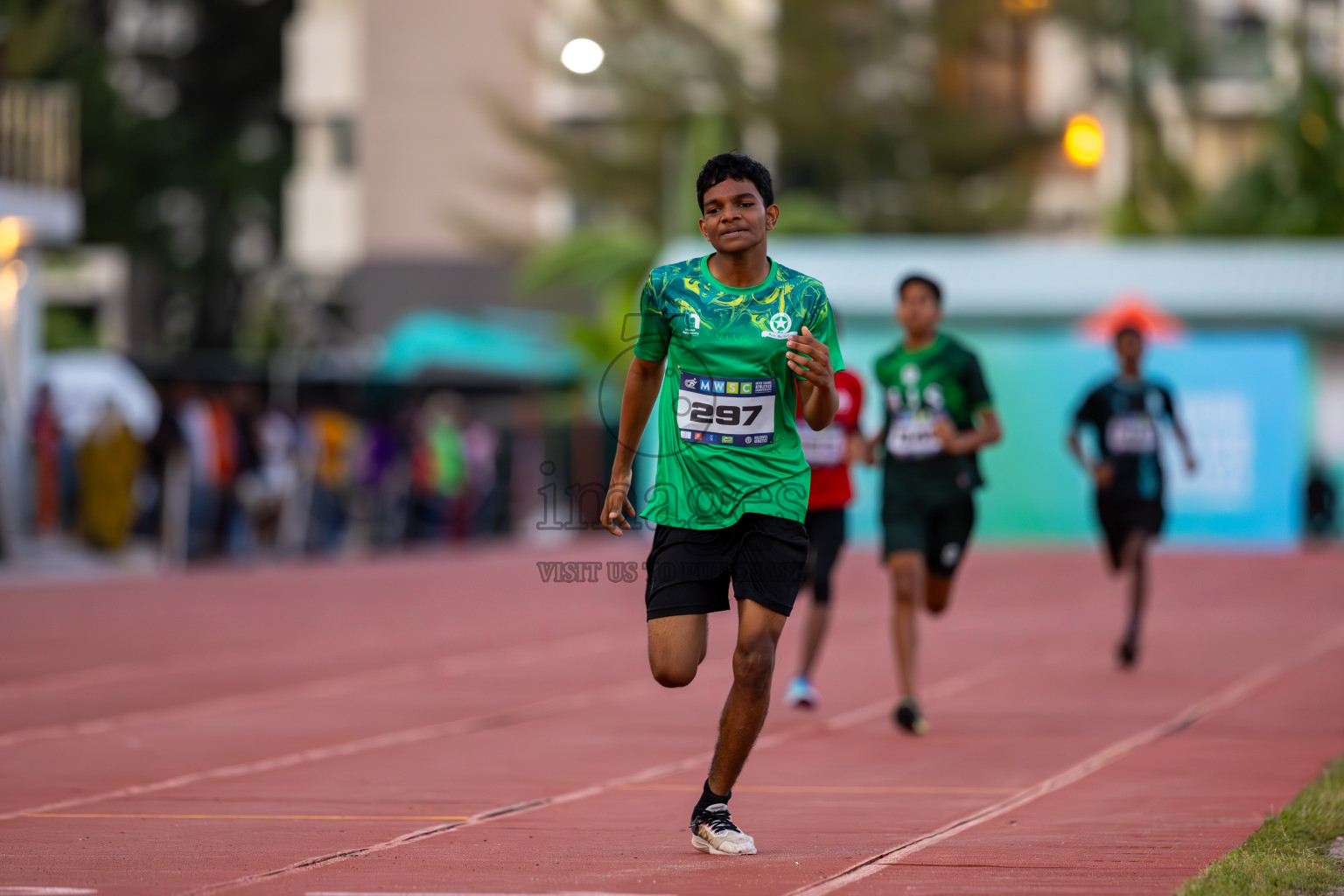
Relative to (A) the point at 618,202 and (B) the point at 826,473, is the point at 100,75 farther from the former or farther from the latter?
(B) the point at 826,473

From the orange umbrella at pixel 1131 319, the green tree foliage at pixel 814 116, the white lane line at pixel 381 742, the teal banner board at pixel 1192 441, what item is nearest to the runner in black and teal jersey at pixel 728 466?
the white lane line at pixel 381 742

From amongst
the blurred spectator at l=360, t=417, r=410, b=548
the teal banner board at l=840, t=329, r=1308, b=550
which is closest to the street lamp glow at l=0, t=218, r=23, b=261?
the blurred spectator at l=360, t=417, r=410, b=548

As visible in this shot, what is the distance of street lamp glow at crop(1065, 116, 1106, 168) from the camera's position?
24516mm

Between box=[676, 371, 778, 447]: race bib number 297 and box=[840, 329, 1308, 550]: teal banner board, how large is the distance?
20.5 metres

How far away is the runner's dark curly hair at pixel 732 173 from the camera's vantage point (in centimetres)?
680

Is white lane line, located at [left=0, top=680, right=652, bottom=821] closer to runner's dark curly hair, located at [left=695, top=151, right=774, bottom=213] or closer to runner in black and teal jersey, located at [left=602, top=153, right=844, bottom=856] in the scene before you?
runner in black and teal jersey, located at [left=602, top=153, right=844, bottom=856]

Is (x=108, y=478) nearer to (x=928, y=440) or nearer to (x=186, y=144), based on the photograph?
(x=928, y=440)

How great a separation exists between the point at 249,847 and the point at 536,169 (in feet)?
166

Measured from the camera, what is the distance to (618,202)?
53969 mm

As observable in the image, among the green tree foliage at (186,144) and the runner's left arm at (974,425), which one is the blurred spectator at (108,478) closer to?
the runner's left arm at (974,425)

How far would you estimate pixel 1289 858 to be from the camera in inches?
255

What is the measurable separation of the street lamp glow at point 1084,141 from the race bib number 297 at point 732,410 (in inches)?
726

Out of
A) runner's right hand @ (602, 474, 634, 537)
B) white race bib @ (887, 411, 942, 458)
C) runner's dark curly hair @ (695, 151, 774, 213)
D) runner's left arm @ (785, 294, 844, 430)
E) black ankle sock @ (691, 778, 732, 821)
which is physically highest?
runner's dark curly hair @ (695, 151, 774, 213)

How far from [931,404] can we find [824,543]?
996 mm
